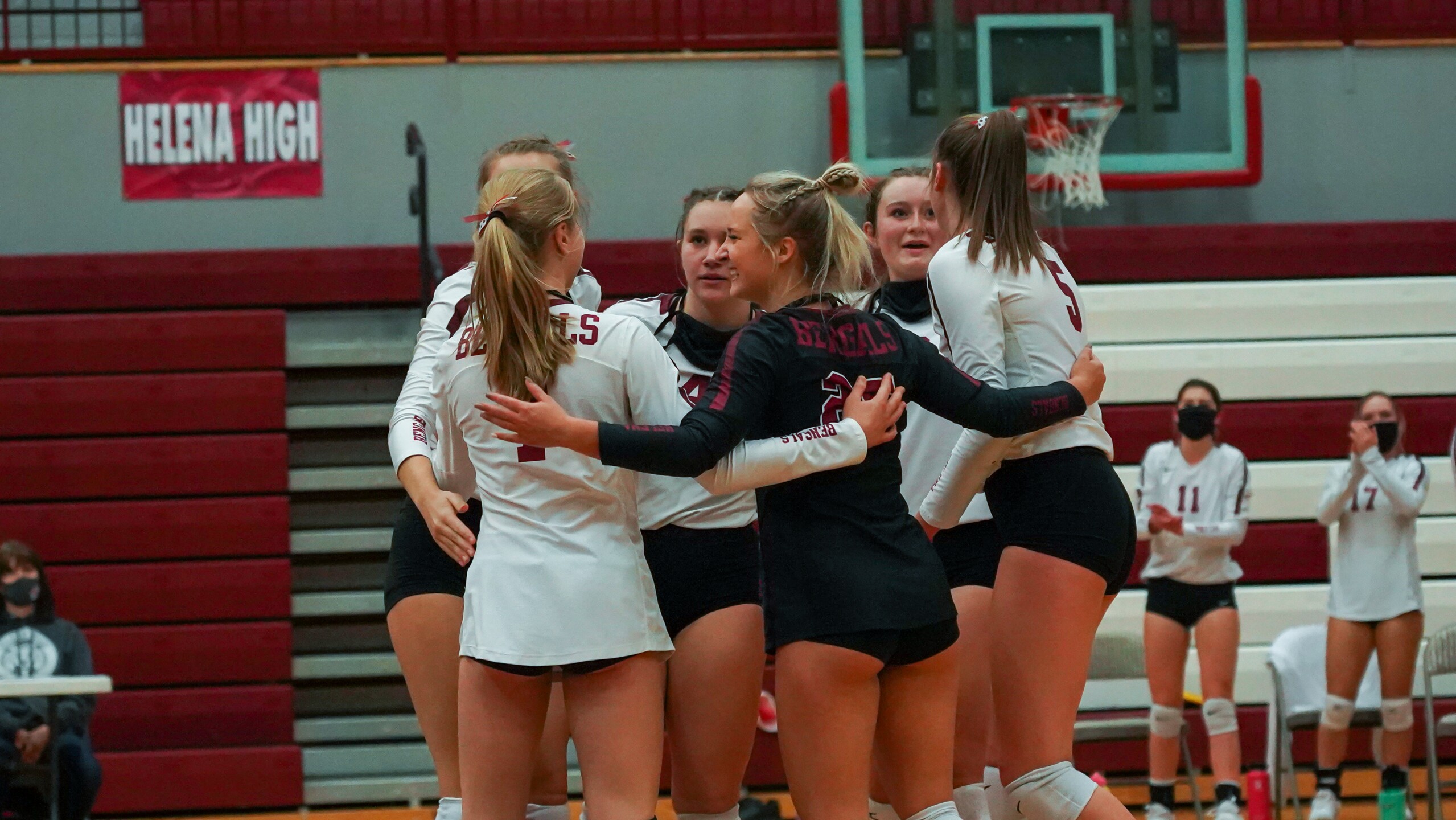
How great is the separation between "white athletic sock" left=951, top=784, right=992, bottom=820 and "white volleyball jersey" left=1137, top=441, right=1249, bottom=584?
2.95 m

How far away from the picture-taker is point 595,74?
27.9ft

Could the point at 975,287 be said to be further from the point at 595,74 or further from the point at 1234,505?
the point at 595,74

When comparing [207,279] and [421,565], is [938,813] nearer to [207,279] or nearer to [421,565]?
[421,565]

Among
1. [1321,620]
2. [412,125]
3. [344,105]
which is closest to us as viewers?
[412,125]

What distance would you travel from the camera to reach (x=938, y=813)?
8.89 ft

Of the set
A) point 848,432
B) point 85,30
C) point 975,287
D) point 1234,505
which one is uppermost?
point 85,30

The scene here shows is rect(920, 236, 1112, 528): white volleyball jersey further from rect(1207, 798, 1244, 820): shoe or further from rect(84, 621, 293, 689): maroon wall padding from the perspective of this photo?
rect(84, 621, 293, 689): maroon wall padding

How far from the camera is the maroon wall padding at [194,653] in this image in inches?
289

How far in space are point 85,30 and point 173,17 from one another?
642mm

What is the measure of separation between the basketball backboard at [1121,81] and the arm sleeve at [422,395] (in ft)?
Result: 17.0

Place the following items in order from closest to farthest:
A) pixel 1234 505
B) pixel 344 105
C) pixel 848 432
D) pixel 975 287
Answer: pixel 848 432 < pixel 975 287 < pixel 1234 505 < pixel 344 105

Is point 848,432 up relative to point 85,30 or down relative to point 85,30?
down

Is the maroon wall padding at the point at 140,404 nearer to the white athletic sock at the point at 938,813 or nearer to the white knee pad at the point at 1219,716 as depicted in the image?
the white knee pad at the point at 1219,716

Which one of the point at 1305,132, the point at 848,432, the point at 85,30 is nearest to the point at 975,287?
the point at 848,432
